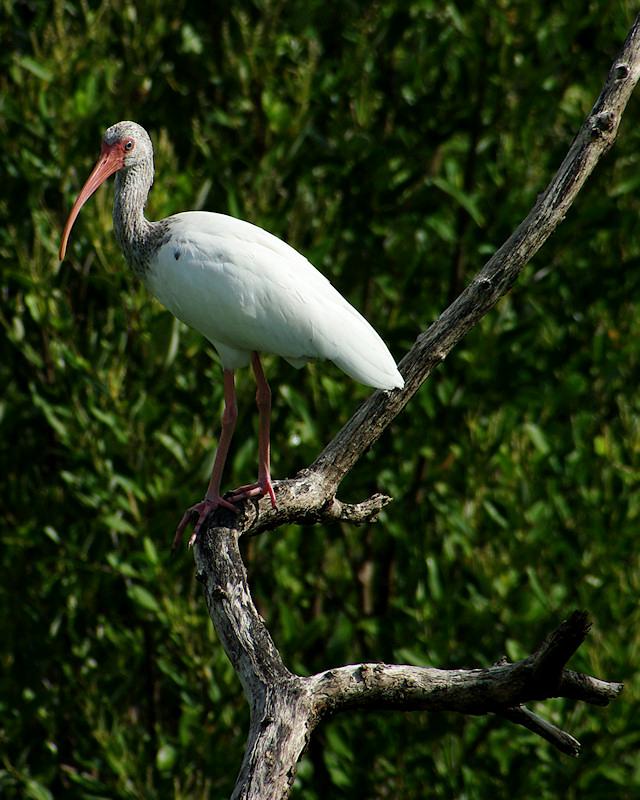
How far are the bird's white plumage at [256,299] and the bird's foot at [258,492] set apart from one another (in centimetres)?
49

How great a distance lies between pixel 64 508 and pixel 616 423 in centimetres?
315

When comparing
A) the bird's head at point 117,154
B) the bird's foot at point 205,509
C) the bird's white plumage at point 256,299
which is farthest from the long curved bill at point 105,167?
the bird's foot at point 205,509

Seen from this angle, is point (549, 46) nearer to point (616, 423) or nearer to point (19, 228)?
point (616, 423)

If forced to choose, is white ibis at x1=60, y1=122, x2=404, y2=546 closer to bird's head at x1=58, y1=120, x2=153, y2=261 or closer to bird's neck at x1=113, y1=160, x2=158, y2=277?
bird's neck at x1=113, y1=160, x2=158, y2=277

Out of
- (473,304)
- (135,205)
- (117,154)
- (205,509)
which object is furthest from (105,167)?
(473,304)

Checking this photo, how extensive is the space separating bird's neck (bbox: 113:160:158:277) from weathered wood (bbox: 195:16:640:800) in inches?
48.6

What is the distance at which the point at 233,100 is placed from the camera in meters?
7.46

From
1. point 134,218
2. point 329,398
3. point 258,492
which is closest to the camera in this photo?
point 258,492

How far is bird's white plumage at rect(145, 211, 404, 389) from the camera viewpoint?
477 centimetres

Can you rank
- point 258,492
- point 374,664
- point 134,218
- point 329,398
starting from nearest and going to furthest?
1. point 374,664
2. point 258,492
3. point 134,218
4. point 329,398

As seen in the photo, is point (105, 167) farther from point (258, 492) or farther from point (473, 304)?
point (473, 304)

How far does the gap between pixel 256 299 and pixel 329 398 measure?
224 cm

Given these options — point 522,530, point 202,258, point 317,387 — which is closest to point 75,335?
point 317,387

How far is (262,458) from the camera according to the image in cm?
477
